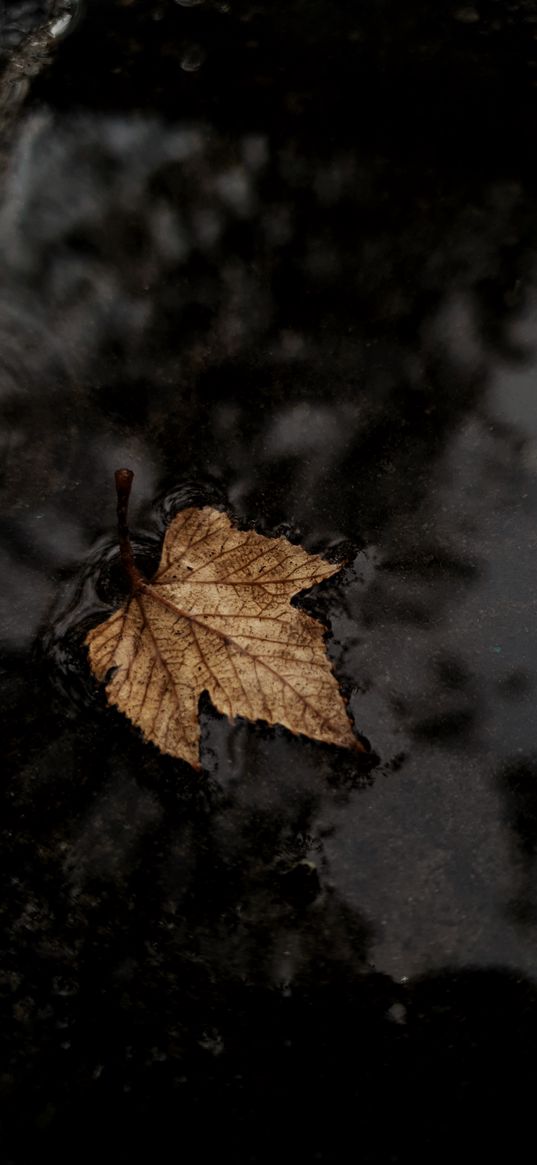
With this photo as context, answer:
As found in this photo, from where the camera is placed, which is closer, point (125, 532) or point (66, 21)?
point (125, 532)

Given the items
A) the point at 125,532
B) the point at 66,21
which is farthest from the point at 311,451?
the point at 66,21

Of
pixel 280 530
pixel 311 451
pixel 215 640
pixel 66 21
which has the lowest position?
pixel 215 640

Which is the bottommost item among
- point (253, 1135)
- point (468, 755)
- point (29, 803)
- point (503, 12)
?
point (253, 1135)

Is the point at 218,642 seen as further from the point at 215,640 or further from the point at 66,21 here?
the point at 66,21

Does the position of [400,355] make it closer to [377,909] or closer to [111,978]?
[377,909]

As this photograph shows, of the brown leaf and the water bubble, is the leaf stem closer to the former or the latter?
the brown leaf

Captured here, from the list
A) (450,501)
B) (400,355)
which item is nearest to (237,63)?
(400,355)

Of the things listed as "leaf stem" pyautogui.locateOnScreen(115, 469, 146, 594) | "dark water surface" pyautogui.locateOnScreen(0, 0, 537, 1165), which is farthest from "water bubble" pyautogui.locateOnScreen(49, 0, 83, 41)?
"leaf stem" pyautogui.locateOnScreen(115, 469, 146, 594)
